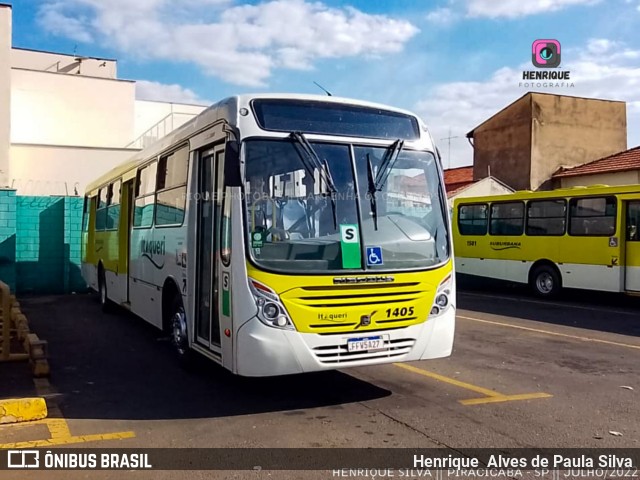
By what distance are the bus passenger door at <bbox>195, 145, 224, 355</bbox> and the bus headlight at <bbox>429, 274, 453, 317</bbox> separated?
2.27 m

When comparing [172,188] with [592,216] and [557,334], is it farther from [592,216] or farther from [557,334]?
[592,216]

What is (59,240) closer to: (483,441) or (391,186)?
(391,186)

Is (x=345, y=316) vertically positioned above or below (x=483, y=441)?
above

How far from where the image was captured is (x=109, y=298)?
13305 millimetres

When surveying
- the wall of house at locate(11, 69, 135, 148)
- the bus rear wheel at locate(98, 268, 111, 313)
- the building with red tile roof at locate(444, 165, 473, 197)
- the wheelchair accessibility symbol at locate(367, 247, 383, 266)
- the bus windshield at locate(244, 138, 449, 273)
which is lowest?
the bus rear wheel at locate(98, 268, 111, 313)

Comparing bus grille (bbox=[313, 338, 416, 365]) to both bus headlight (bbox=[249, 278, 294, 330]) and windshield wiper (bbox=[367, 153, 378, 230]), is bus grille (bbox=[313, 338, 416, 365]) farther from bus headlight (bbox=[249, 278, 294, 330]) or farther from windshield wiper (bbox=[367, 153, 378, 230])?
→ windshield wiper (bbox=[367, 153, 378, 230])

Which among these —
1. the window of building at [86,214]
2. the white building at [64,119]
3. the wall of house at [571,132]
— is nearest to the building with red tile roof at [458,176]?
the wall of house at [571,132]

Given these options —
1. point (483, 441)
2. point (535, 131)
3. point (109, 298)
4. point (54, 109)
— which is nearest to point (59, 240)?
point (109, 298)

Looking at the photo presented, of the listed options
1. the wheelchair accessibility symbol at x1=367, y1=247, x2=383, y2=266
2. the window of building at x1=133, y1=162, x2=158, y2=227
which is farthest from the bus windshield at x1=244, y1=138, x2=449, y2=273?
the window of building at x1=133, y1=162, x2=158, y2=227

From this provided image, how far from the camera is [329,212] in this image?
640 centimetres

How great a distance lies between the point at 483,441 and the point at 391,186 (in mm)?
2682

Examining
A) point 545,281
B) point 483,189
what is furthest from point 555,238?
point 483,189

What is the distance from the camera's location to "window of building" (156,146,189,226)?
8102 millimetres

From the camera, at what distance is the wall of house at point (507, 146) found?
108ft
